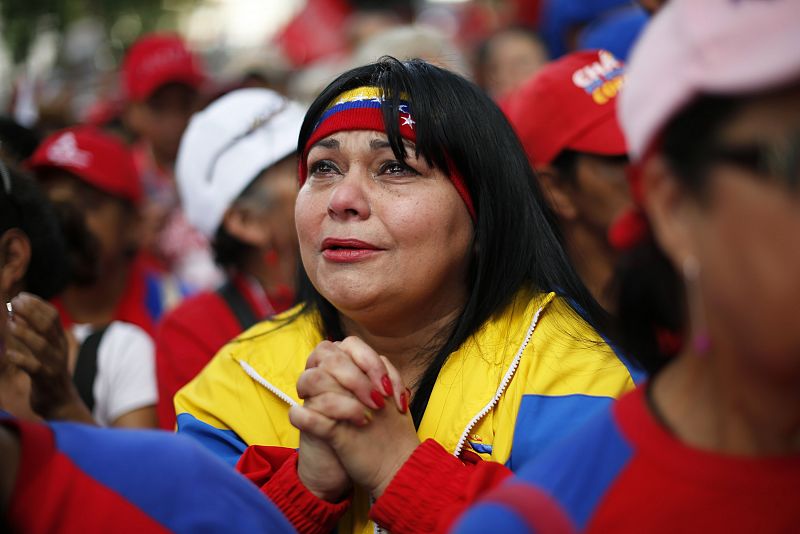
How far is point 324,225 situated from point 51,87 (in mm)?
8890

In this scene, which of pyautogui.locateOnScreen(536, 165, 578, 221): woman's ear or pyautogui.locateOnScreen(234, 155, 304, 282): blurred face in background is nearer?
pyautogui.locateOnScreen(536, 165, 578, 221): woman's ear

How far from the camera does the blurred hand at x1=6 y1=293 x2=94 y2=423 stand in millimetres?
2699

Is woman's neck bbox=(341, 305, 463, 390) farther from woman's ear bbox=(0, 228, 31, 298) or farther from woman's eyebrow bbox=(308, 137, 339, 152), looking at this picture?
woman's ear bbox=(0, 228, 31, 298)

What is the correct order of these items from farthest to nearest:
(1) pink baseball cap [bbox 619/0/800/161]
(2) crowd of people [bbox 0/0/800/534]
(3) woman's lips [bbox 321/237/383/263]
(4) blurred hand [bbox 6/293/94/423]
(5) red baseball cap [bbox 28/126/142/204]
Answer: (5) red baseball cap [bbox 28/126/142/204] → (4) blurred hand [bbox 6/293/94/423] → (3) woman's lips [bbox 321/237/383/263] → (2) crowd of people [bbox 0/0/800/534] → (1) pink baseball cap [bbox 619/0/800/161]

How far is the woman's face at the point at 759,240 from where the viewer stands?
1229mm

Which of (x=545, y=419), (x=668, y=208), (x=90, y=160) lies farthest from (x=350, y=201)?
(x=90, y=160)

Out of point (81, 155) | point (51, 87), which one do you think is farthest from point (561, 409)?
point (51, 87)

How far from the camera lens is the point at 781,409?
4.59ft

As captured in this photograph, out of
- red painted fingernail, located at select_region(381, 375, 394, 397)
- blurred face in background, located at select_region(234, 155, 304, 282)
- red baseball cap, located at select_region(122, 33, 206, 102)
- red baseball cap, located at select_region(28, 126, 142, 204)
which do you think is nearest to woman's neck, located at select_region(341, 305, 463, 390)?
red painted fingernail, located at select_region(381, 375, 394, 397)

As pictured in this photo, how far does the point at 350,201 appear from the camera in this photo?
2371 millimetres

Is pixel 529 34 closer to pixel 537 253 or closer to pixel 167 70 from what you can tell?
pixel 167 70

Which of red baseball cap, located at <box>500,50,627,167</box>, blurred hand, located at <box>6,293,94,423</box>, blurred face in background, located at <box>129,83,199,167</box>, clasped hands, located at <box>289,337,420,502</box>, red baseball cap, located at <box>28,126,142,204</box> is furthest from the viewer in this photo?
blurred face in background, located at <box>129,83,199,167</box>

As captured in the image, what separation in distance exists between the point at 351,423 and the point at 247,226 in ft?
6.89

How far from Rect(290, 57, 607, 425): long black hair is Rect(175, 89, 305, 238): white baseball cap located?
1581 millimetres
